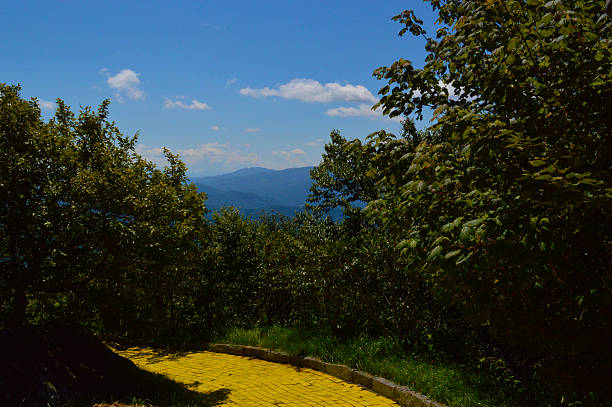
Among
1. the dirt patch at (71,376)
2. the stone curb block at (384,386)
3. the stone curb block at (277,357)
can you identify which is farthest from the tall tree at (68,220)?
the stone curb block at (384,386)

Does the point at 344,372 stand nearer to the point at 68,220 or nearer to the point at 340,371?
the point at 340,371

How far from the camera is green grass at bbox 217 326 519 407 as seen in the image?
5820mm

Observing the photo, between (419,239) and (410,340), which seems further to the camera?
(410,340)

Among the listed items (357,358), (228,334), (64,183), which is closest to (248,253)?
(228,334)

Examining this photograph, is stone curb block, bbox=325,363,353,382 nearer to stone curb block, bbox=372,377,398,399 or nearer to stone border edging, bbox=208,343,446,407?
stone border edging, bbox=208,343,446,407

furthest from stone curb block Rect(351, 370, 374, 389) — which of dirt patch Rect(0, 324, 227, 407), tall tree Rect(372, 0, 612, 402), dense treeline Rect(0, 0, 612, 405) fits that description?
tall tree Rect(372, 0, 612, 402)

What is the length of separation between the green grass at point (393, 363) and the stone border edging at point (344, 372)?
14 centimetres

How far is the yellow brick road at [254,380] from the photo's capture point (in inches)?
260

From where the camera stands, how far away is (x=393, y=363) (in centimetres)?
732

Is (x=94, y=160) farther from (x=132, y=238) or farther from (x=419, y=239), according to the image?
(x=419, y=239)

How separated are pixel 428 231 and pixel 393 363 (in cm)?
458

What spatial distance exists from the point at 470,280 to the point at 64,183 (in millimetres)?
6146

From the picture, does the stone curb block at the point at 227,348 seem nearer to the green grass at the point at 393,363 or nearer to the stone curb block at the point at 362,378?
the green grass at the point at 393,363

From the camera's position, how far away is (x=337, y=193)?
1902 centimetres
